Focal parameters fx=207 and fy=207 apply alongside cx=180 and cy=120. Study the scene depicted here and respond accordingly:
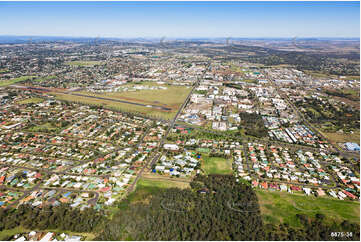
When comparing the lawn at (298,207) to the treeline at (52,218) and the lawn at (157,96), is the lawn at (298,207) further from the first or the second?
the lawn at (157,96)

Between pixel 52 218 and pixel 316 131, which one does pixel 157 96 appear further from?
pixel 52 218

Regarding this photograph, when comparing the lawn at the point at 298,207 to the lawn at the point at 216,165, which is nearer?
the lawn at the point at 298,207

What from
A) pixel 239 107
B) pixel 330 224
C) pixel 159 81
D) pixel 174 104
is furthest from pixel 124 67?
pixel 330 224

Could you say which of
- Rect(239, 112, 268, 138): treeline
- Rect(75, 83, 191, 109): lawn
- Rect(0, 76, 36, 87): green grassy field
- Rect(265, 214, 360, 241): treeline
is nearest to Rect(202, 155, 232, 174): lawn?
Rect(265, 214, 360, 241): treeline

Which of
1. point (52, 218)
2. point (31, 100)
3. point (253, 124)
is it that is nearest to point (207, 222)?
point (52, 218)

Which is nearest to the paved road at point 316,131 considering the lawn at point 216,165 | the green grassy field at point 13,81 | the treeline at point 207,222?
the treeline at point 207,222

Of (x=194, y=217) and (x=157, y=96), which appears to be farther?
(x=157, y=96)

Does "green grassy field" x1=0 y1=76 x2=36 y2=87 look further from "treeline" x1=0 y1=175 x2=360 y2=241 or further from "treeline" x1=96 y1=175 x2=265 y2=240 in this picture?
"treeline" x1=96 y1=175 x2=265 y2=240
